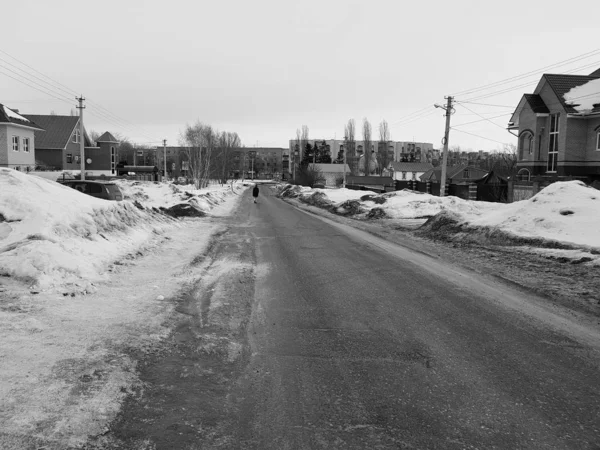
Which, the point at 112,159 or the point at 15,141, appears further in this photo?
the point at 112,159

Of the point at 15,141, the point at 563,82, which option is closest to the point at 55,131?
the point at 15,141

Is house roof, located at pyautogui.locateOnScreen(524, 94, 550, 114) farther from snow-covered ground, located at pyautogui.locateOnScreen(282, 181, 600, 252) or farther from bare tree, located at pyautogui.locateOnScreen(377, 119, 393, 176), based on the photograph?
bare tree, located at pyautogui.locateOnScreen(377, 119, 393, 176)

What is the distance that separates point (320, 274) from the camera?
9242 mm

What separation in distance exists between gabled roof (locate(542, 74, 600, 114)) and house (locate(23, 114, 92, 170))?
57.7 metres

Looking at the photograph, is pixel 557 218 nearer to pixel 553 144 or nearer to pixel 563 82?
pixel 553 144

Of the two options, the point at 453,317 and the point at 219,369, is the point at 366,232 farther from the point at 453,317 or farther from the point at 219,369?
the point at 219,369

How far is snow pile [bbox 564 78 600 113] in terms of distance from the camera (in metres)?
35.4

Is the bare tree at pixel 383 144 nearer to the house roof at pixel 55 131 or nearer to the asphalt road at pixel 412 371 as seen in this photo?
the house roof at pixel 55 131

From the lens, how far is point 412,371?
4.50 m

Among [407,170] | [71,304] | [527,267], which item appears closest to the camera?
[71,304]

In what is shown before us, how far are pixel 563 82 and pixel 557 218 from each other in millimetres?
30613

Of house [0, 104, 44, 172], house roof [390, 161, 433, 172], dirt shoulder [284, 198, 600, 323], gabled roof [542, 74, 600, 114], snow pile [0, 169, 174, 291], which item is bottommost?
dirt shoulder [284, 198, 600, 323]

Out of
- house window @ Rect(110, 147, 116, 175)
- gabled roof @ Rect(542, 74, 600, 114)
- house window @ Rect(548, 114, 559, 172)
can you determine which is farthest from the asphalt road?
house window @ Rect(110, 147, 116, 175)

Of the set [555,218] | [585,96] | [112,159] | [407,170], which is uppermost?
[585,96]
